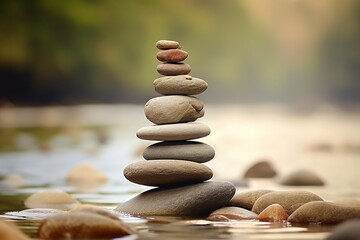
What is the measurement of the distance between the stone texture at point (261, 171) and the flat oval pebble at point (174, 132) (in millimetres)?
3320

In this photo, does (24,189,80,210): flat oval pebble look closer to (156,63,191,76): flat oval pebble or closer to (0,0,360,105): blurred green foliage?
(156,63,191,76): flat oval pebble

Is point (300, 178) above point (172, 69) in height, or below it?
below

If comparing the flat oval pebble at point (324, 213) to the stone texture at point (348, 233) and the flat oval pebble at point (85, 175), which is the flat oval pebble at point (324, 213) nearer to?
the stone texture at point (348, 233)

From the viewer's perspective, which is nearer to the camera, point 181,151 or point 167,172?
point 167,172

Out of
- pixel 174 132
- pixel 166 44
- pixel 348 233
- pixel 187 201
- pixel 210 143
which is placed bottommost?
pixel 348 233

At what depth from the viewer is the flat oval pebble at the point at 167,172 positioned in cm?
583

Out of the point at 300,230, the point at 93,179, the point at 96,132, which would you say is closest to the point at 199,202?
the point at 300,230

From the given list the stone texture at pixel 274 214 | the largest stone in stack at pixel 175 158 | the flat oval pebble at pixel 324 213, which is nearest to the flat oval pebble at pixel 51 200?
the largest stone in stack at pixel 175 158

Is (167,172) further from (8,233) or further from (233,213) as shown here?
(8,233)

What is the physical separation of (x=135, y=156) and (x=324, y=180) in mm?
3143

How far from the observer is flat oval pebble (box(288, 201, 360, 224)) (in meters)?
5.44

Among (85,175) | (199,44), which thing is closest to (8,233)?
(85,175)

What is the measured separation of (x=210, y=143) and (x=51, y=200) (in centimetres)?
646

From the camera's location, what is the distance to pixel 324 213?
545cm
